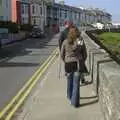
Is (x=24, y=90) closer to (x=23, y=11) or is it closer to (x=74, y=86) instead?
(x=74, y=86)

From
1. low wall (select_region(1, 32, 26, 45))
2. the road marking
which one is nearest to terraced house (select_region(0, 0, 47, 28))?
low wall (select_region(1, 32, 26, 45))

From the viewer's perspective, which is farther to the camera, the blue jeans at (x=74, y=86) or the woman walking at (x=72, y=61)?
the woman walking at (x=72, y=61)

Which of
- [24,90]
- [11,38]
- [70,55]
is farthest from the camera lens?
[11,38]

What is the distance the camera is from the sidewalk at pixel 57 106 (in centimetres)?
1045

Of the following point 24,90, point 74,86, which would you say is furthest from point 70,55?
point 24,90

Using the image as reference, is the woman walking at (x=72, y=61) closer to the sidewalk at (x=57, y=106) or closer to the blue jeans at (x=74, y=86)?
the blue jeans at (x=74, y=86)

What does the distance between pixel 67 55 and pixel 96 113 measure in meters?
1.78

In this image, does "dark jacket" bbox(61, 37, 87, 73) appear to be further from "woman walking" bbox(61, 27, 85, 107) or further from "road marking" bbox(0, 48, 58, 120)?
→ "road marking" bbox(0, 48, 58, 120)

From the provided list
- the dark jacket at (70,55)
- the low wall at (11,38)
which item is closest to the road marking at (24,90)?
the dark jacket at (70,55)

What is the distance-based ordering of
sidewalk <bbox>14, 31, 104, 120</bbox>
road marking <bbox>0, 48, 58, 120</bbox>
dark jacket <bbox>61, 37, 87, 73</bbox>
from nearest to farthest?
sidewalk <bbox>14, 31, 104, 120</bbox>
road marking <bbox>0, 48, 58, 120</bbox>
dark jacket <bbox>61, 37, 87, 73</bbox>

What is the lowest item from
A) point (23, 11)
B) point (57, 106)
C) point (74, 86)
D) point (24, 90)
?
point (24, 90)

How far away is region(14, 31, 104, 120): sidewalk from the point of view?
34.3ft

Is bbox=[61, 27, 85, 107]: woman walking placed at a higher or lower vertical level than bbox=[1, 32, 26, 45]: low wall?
higher

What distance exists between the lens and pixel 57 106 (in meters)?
11.7
